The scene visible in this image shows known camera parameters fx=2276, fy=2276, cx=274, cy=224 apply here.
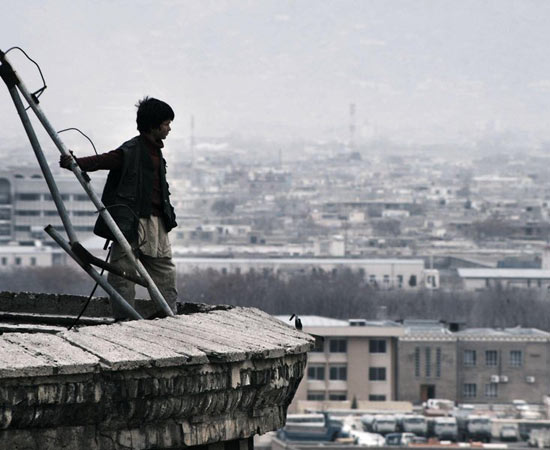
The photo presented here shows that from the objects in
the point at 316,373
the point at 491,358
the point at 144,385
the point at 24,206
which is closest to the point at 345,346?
the point at 316,373

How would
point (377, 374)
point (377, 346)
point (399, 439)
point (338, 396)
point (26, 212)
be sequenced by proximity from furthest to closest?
point (26, 212) → point (338, 396) → point (377, 374) → point (377, 346) → point (399, 439)

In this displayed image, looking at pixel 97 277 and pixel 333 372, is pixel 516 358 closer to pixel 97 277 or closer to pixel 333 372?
pixel 333 372

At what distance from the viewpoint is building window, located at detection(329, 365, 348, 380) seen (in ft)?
161

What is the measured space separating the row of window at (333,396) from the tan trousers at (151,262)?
47.1 meters

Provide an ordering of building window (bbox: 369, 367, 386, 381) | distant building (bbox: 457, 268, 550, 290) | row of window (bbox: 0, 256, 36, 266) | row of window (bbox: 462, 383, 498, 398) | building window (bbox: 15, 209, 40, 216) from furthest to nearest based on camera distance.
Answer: building window (bbox: 15, 209, 40, 216) < row of window (bbox: 0, 256, 36, 266) < distant building (bbox: 457, 268, 550, 290) < row of window (bbox: 462, 383, 498, 398) < building window (bbox: 369, 367, 386, 381)

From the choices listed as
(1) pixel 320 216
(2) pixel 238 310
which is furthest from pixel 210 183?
(2) pixel 238 310

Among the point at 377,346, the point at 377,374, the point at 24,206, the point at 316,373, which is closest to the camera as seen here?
the point at 377,346

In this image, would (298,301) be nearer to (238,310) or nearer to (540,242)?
(540,242)

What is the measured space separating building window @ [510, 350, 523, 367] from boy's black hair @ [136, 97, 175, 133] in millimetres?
48101

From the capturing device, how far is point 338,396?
166ft

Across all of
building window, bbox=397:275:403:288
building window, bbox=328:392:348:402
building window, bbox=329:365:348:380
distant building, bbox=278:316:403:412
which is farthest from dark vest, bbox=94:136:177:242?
building window, bbox=397:275:403:288

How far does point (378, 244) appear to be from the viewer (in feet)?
369

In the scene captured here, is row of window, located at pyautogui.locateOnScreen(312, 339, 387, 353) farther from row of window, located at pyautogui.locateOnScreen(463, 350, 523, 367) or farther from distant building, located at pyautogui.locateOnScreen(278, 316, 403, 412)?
row of window, located at pyautogui.locateOnScreen(463, 350, 523, 367)

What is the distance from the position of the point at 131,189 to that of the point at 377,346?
4628 cm
